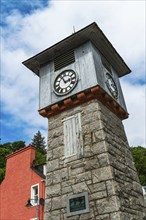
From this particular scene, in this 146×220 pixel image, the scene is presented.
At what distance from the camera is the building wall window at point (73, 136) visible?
610 cm

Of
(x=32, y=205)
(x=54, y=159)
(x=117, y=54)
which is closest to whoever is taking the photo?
(x=54, y=159)

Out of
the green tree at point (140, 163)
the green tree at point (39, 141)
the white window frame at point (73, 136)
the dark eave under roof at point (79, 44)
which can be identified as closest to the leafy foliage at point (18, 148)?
the green tree at point (39, 141)

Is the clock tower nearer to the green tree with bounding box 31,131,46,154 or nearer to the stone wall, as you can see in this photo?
the stone wall

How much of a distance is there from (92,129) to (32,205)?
9.48 metres

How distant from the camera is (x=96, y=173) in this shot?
17.8 ft

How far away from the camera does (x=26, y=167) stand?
15727 millimetres

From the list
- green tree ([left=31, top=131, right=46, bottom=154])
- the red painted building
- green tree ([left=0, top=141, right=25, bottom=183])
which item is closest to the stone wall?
the red painted building

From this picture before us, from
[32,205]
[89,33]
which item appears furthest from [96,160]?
[32,205]

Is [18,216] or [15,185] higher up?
[15,185]

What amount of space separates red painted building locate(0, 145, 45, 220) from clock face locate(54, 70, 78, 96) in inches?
317

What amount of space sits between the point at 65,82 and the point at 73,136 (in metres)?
1.82

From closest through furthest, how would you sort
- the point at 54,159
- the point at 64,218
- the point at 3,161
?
1. the point at 64,218
2. the point at 54,159
3. the point at 3,161

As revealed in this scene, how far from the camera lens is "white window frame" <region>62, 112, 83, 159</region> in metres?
6.09

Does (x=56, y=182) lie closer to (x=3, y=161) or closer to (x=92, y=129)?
(x=92, y=129)
